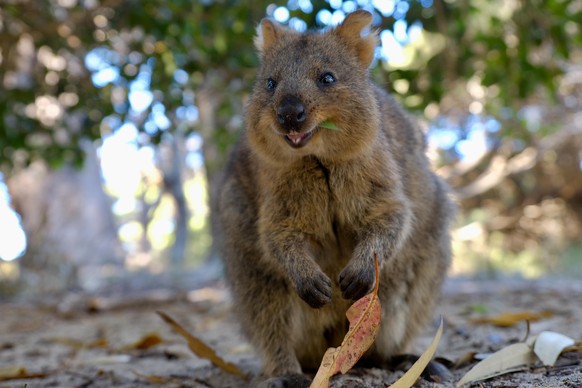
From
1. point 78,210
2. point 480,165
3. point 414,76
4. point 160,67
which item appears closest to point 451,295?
point 414,76

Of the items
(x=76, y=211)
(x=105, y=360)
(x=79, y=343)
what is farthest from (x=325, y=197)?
(x=76, y=211)

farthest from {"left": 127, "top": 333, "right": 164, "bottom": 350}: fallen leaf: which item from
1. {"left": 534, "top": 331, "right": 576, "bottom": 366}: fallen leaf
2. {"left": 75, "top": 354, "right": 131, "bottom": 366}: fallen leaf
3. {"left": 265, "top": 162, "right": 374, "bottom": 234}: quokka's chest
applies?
{"left": 534, "top": 331, "right": 576, "bottom": 366}: fallen leaf

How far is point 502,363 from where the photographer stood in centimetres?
292

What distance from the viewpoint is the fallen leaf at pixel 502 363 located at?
2793mm

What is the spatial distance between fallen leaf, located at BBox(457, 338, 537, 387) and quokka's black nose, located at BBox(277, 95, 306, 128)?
134 cm

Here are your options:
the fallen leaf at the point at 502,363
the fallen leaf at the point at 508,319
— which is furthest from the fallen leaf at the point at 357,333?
the fallen leaf at the point at 508,319

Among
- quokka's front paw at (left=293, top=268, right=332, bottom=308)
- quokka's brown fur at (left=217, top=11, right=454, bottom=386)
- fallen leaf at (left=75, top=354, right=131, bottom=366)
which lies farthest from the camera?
fallen leaf at (left=75, top=354, right=131, bottom=366)

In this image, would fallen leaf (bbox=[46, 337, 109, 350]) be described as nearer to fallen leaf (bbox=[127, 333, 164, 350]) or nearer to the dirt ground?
the dirt ground

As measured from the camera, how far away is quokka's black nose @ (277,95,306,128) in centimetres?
285

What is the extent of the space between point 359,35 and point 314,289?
148cm

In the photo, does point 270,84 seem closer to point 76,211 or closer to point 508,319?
point 508,319

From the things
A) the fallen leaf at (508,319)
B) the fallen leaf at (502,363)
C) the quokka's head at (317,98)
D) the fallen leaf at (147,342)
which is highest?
the quokka's head at (317,98)

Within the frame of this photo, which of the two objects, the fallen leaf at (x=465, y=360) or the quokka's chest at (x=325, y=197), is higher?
the quokka's chest at (x=325, y=197)

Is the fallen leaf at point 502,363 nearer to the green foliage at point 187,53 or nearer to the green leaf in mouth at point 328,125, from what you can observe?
the green leaf in mouth at point 328,125
